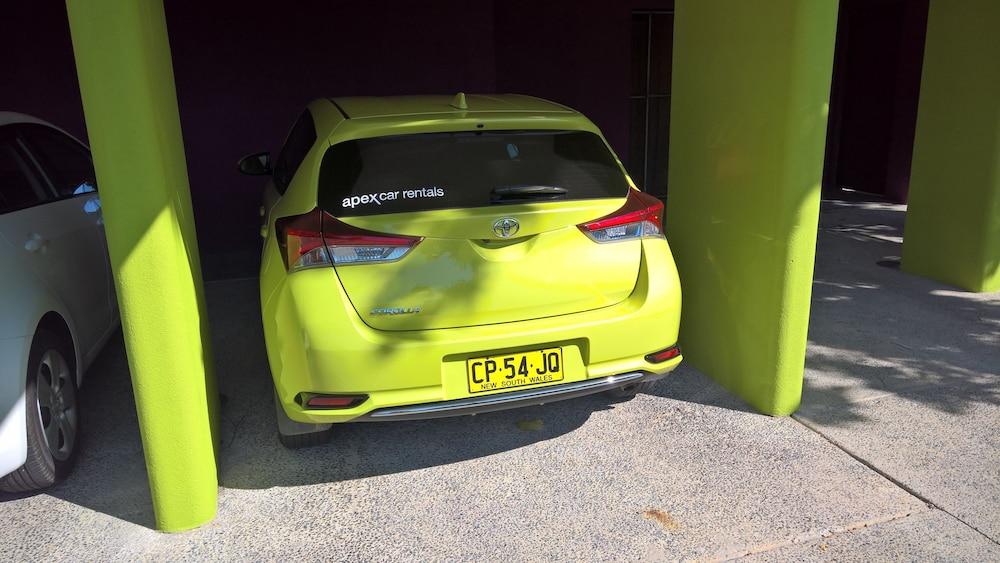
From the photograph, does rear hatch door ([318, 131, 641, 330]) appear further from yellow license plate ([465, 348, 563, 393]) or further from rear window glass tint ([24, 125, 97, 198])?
rear window glass tint ([24, 125, 97, 198])

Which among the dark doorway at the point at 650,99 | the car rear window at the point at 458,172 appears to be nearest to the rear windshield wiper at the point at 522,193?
the car rear window at the point at 458,172

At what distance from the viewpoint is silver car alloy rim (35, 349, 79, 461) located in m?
3.17

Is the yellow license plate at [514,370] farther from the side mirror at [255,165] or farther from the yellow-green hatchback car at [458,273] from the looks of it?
Result: the side mirror at [255,165]

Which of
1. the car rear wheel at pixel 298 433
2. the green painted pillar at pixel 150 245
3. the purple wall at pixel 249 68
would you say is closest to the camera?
the green painted pillar at pixel 150 245

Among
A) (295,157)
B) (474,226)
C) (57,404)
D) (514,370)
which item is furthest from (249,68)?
(514,370)

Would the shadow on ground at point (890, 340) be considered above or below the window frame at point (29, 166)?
below

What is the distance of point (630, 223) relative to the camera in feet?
10.5

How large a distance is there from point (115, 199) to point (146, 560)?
139 cm

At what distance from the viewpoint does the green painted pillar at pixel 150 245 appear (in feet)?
8.17

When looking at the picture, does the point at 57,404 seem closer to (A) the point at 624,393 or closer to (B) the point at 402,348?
(B) the point at 402,348

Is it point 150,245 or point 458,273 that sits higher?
point 150,245

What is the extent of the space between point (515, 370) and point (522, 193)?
0.76 meters

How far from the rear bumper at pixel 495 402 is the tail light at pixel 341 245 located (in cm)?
63

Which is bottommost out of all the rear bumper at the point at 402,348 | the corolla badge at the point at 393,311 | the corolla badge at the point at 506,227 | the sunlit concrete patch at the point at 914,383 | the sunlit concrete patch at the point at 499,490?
the sunlit concrete patch at the point at 914,383
